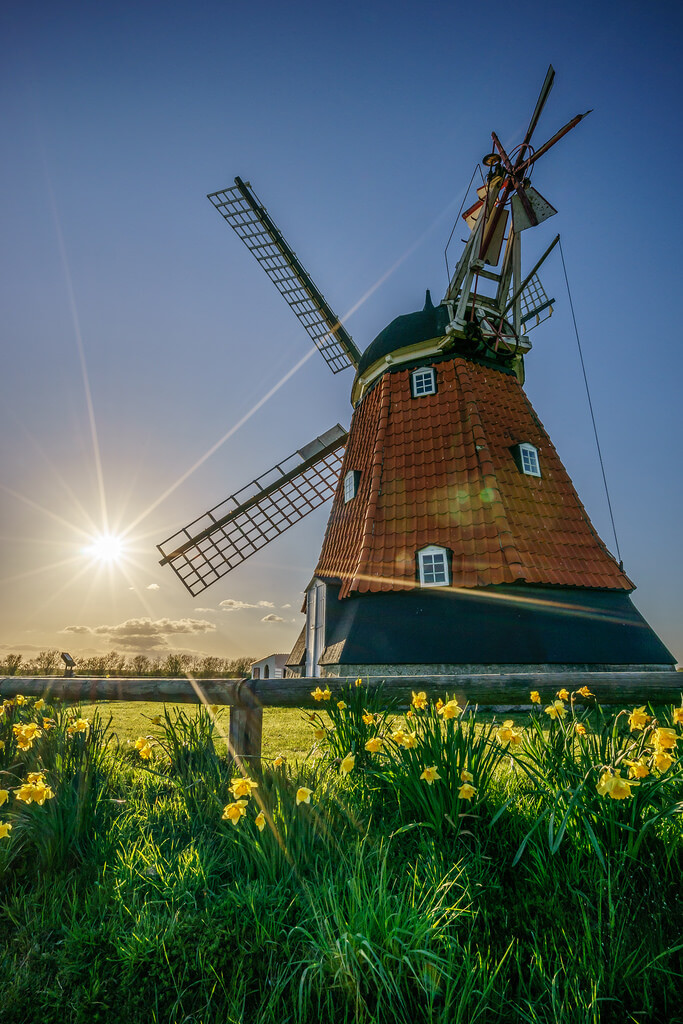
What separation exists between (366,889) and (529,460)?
10.0m

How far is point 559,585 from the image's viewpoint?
359 inches

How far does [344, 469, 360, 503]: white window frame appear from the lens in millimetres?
12000

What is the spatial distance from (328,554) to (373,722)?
8953mm

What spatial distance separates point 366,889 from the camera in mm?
1895

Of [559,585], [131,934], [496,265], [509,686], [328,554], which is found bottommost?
[131,934]

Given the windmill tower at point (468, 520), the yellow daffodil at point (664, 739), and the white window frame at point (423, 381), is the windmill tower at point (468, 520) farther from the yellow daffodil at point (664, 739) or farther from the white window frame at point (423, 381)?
the yellow daffodil at point (664, 739)

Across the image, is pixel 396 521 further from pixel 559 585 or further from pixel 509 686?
pixel 509 686

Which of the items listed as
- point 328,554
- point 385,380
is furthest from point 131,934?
point 385,380

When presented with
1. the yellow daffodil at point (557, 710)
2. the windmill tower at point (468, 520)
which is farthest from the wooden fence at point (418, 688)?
the windmill tower at point (468, 520)

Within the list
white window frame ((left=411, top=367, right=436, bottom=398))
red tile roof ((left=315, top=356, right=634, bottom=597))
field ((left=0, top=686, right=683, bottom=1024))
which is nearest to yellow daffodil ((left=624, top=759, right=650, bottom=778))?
field ((left=0, top=686, right=683, bottom=1024))

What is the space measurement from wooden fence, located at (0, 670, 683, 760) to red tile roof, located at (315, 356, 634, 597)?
17.7ft

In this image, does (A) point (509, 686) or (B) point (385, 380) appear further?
(B) point (385, 380)

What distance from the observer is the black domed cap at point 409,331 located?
40.4ft

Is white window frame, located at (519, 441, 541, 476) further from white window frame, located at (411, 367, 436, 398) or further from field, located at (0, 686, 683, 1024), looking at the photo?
field, located at (0, 686, 683, 1024)
